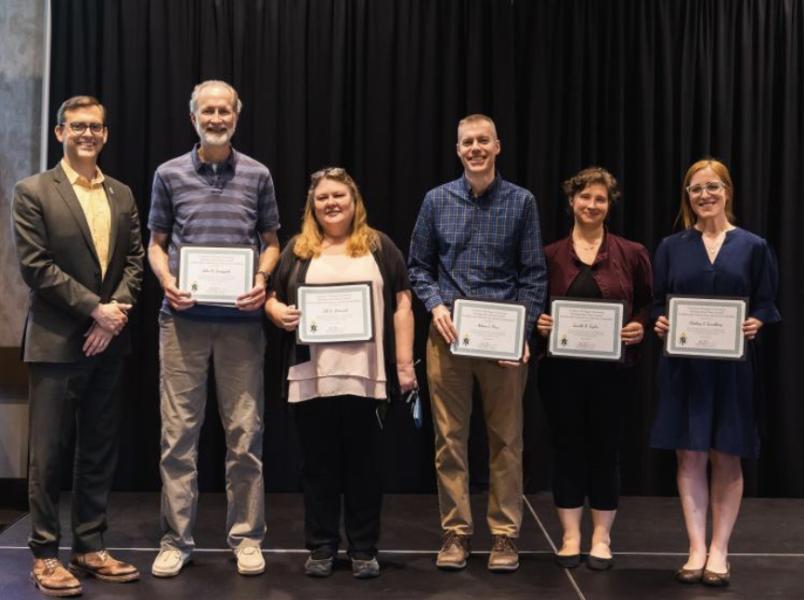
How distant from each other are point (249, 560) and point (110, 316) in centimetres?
111

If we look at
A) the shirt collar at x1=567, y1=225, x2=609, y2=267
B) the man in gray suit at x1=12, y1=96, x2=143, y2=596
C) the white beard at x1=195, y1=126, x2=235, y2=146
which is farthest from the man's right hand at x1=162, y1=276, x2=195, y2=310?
the shirt collar at x1=567, y1=225, x2=609, y2=267

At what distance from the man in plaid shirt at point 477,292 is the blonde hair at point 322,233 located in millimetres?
325

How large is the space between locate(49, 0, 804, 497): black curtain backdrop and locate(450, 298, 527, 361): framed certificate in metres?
1.61

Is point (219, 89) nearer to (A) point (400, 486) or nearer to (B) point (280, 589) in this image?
(B) point (280, 589)

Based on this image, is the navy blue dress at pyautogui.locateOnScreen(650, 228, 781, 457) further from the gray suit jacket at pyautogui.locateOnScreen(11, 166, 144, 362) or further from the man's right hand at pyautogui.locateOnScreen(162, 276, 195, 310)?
the gray suit jacket at pyautogui.locateOnScreen(11, 166, 144, 362)

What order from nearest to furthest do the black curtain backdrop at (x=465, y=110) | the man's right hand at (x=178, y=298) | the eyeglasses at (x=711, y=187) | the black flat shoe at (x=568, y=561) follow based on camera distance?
the man's right hand at (x=178, y=298) → the eyeglasses at (x=711, y=187) → the black flat shoe at (x=568, y=561) → the black curtain backdrop at (x=465, y=110)

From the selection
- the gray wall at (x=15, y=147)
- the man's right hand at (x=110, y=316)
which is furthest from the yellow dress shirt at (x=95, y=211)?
the gray wall at (x=15, y=147)

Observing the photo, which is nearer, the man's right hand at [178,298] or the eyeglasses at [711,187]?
the man's right hand at [178,298]

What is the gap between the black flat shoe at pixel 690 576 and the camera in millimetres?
3742

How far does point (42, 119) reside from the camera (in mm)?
5211

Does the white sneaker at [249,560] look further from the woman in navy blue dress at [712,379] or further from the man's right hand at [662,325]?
the man's right hand at [662,325]

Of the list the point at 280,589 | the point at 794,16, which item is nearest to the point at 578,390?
the point at 280,589

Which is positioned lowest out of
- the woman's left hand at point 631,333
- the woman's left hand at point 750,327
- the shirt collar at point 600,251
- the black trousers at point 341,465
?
the black trousers at point 341,465

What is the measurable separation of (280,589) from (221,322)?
104 centimetres
